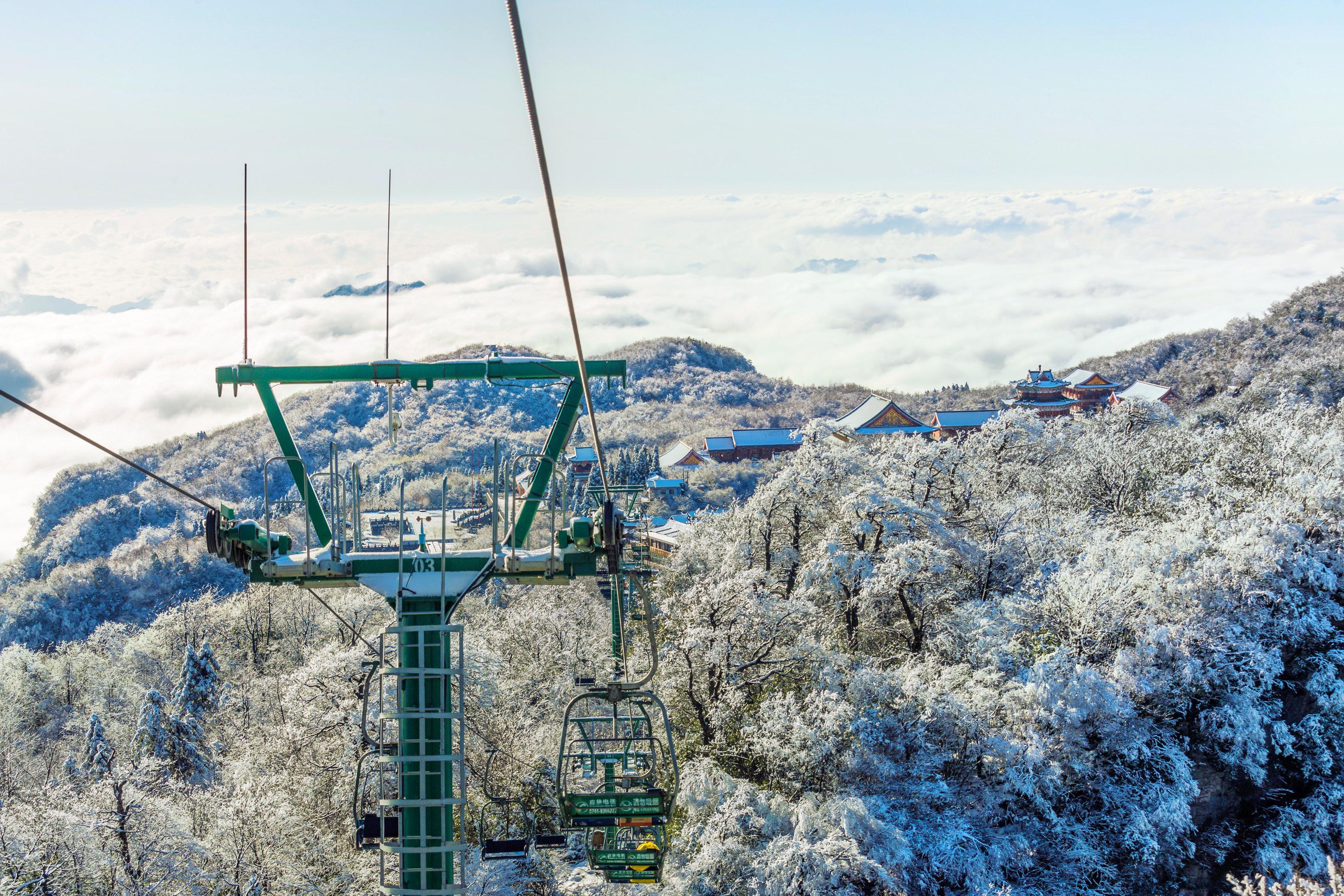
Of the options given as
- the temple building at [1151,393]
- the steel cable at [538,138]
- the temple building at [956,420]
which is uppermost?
the steel cable at [538,138]

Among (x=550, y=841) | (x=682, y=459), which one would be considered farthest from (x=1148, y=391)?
(x=550, y=841)

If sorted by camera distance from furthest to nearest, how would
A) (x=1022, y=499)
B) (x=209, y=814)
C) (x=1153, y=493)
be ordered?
(x=1153, y=493)
(x=1022, y=499)
(x=209, y=814)

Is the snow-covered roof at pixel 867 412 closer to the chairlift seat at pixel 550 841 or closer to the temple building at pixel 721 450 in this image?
the temple building at pixel 721 450

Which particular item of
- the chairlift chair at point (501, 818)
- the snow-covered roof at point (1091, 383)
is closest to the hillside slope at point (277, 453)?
the snow-covered roof at point (1091, 383)

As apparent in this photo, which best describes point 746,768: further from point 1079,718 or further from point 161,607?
point 161,607

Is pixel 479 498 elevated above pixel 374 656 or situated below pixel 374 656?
above

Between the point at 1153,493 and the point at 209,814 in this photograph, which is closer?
the point at 209,814

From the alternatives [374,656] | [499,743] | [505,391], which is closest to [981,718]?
[499,743]
